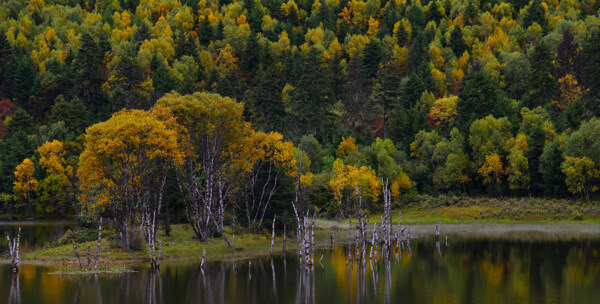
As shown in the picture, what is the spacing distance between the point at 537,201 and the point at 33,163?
322 feet

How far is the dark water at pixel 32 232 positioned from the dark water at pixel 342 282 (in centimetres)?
2043

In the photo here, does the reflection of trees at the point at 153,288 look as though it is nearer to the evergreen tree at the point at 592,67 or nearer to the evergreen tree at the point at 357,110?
the evergreen tree at the point at 592,67

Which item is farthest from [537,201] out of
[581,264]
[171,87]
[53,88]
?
[53,88]

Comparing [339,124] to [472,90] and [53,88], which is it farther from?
[53,88]

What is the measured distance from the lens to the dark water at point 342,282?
46.9 meters

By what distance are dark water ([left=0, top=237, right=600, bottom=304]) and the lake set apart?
73 mm

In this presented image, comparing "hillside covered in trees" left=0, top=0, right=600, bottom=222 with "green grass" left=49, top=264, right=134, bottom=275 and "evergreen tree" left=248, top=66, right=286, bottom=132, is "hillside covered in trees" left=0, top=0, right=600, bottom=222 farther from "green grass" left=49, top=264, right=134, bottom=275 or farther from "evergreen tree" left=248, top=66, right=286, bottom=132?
"green grass" left=49, top=264, right=134, bottom=275

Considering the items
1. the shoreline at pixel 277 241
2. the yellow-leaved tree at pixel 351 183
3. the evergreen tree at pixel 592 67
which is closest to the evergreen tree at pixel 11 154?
the shoreline at pixel 277 241

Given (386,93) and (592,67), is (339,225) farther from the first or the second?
(592,67)

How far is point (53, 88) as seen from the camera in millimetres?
177625

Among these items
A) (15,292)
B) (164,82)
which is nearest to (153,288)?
(15,292)

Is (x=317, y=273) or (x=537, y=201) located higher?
(x=537, y=201)

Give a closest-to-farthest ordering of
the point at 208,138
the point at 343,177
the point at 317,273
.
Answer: the point at 317,273 < the point at 208,138 < the point at 343,177

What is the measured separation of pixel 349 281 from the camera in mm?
54469
